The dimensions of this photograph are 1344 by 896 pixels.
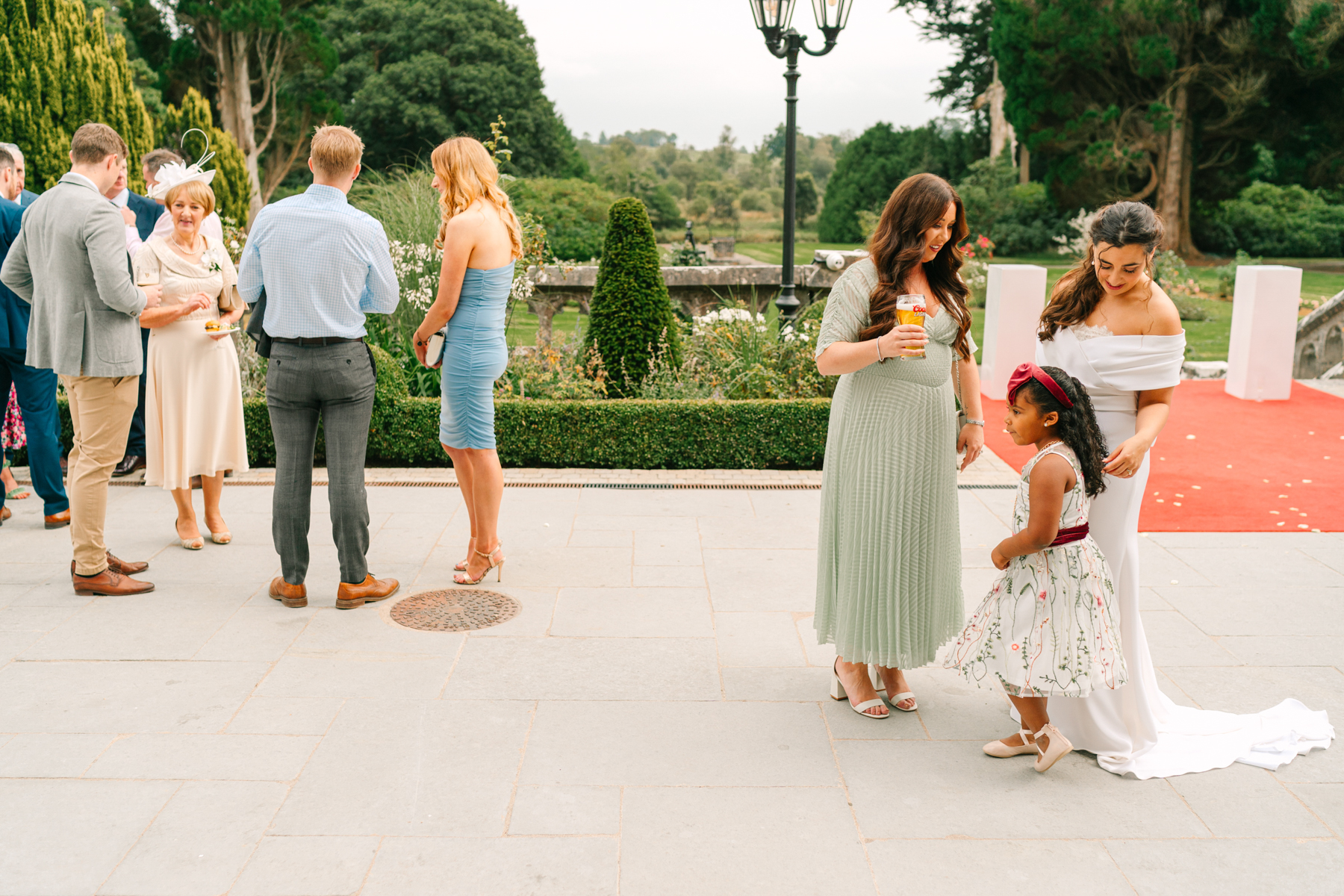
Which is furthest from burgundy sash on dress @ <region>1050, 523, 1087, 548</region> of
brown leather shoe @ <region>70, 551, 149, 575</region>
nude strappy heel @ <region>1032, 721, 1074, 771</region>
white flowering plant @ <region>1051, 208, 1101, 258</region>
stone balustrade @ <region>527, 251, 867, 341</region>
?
white flowering plant @ <region>1051, 208, 1101, 258</region>

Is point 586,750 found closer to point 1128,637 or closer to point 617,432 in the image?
point 1128,637

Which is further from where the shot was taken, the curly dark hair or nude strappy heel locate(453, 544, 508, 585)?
nude strappy heel locate(453, 544, 508, 585)

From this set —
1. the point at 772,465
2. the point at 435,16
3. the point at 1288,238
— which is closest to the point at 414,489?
the point at 772,465

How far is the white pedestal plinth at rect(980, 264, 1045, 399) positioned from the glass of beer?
265 inches

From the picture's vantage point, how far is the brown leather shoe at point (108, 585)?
4672 mm

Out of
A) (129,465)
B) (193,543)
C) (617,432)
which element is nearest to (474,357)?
(193,543)

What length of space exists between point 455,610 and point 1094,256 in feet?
9.78

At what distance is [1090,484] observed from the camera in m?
3.18

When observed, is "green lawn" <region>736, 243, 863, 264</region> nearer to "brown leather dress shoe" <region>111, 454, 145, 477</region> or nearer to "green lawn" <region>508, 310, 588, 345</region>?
"green lawn" <region>508, 310, 588, 345</region>

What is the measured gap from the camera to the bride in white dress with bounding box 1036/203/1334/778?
3.30m

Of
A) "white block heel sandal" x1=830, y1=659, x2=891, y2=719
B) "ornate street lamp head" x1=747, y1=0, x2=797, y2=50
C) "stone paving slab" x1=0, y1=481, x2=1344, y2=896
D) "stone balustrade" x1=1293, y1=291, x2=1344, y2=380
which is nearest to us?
"stone paving slab" x1=0, y1=481, x2=1344, y2=896

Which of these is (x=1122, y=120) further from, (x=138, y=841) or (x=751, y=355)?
(x=138, y=841)

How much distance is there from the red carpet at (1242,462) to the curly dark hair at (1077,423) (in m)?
3.07

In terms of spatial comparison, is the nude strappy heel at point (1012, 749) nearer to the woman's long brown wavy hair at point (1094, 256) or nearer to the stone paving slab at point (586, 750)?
the stone paving slab at point (586, 750)
